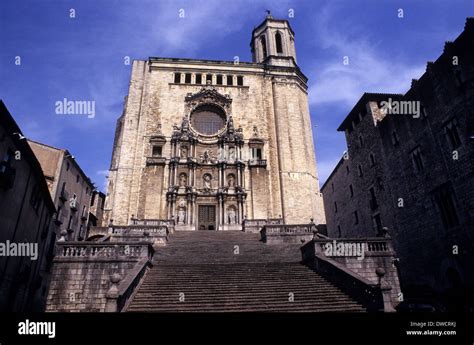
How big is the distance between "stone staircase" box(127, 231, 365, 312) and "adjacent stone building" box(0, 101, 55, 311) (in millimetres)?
6978

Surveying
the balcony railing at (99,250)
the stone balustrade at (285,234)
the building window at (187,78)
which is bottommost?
the balcony railing at (99,250)

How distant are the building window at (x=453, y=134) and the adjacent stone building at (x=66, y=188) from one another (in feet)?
83.5

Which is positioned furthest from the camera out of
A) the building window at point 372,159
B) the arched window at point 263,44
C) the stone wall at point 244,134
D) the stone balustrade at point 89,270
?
the arched window at point 263,44

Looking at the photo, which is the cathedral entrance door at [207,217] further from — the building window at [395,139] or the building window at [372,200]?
the building window at [395,139]

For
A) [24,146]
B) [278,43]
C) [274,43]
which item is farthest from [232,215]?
[278,43]

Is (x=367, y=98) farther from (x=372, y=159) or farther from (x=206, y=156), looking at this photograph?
(x=206, y=156)

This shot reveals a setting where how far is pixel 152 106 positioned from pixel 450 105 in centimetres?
2540

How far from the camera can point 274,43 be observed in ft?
120

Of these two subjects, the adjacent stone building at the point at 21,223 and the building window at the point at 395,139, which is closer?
the adjacent stone building at the point at 21,223

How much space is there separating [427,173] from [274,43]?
25.1 metres

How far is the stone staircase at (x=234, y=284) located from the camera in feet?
31.6

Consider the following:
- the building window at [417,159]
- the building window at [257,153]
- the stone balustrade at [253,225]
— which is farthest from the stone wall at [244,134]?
the building window at [417,159]

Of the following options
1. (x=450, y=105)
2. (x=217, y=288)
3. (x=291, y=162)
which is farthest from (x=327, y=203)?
(x=217, y=288)

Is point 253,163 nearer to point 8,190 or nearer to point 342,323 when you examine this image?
point 8,190
